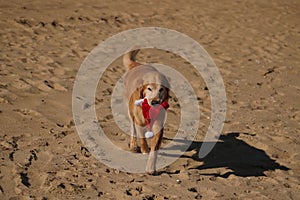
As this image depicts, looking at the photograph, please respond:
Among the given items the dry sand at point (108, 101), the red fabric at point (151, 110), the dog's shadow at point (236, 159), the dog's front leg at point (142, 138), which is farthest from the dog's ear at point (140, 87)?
the dog's shadow at point (236, 159)

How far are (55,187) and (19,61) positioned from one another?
467cm

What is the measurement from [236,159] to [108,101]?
8.46 ft

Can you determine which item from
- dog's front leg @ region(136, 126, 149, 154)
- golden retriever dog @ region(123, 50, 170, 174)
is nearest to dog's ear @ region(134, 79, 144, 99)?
golden retriever dog @ region(123, 50, 170, 174)

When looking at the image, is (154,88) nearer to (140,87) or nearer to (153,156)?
(140,87)

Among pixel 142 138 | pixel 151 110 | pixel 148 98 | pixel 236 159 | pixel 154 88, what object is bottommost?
pixel 236 159

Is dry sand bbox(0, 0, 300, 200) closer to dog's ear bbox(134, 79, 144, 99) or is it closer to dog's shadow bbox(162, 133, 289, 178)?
dog's shadow bbox(162, 133, 289, 178)

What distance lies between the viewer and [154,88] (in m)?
5.09

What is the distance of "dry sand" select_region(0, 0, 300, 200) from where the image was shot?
16.4 feet

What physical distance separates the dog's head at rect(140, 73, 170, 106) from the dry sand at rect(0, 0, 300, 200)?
0.95m

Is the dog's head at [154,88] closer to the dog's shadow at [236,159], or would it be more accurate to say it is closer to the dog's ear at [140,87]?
the dog's ear at [140,87]

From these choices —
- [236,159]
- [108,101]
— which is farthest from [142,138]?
[108,101]

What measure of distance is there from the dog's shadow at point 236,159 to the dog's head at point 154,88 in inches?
44.5

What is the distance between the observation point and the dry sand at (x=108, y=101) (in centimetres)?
500

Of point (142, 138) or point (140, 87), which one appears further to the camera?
point (142, 138)
